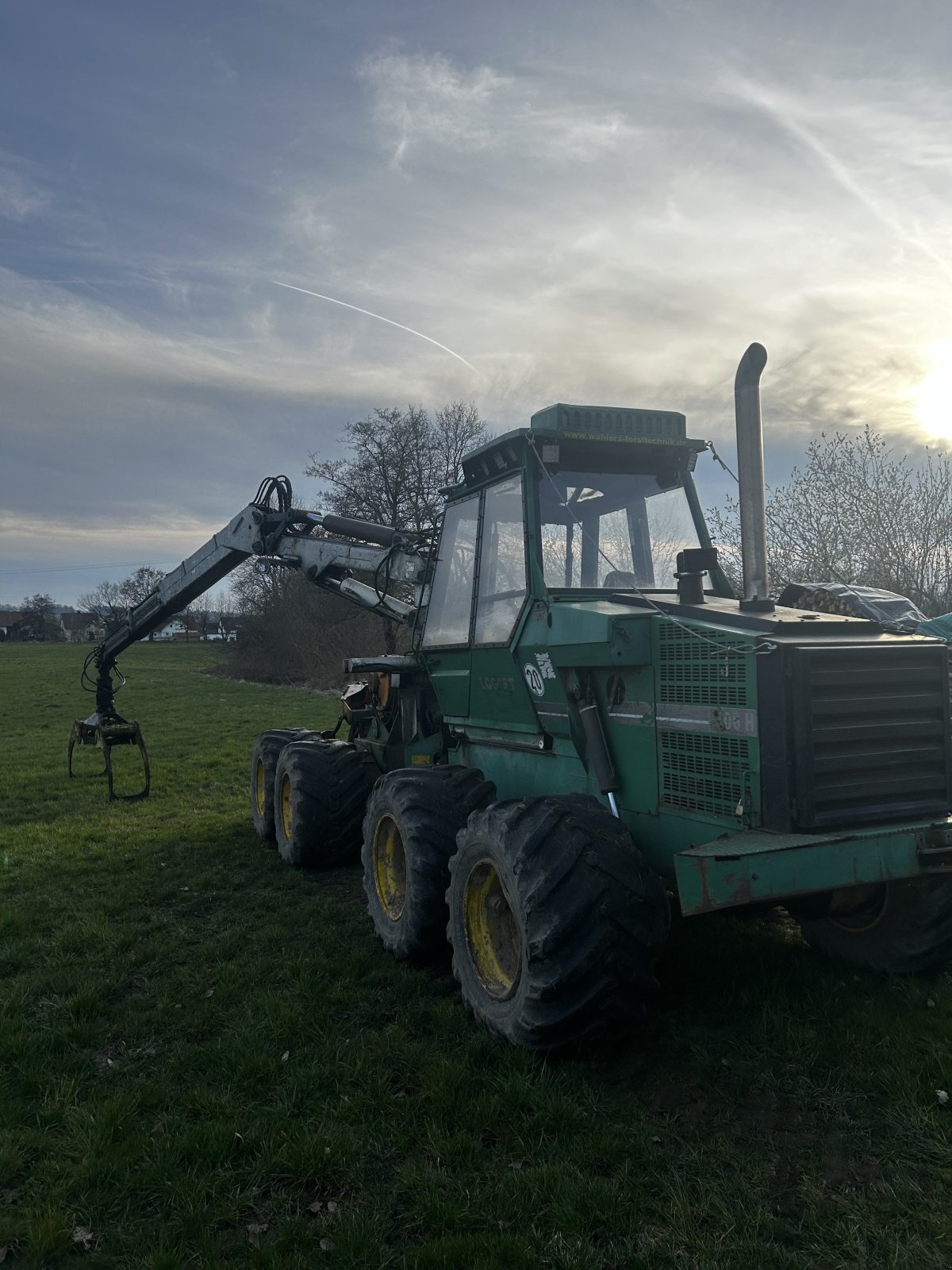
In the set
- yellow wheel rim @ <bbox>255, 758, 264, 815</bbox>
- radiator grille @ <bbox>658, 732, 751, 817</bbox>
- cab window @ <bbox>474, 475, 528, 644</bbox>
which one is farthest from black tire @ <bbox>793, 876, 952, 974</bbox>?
yellow wheel rim @ <bbox>255, 758, 264, 815</bbox>

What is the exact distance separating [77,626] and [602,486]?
4242 inches

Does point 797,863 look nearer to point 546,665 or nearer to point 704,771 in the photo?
point 704,771

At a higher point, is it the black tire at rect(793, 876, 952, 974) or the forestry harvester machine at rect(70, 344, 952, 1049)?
the forestry harvester machine at rect(70, 344, 952, 1049)

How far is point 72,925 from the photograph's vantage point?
663cm

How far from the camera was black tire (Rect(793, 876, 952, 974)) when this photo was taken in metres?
4.68

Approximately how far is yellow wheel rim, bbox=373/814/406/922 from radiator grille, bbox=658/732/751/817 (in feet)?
7.13

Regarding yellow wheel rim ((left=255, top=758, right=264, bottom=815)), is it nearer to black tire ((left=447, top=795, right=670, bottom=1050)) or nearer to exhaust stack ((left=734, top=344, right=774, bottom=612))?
black tire ((left=447, top=795, right=670, bottom=1050))

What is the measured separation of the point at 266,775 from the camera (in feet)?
30.7

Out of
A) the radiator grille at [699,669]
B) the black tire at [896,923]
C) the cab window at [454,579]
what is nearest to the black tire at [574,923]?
the radiator grille at [699,669]

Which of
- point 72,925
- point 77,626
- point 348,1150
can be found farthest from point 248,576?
point 77,626

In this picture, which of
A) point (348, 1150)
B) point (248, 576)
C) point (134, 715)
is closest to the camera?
point (348, 1150)

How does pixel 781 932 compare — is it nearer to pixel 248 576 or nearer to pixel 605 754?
pixel 605 754

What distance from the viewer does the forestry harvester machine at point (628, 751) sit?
13.2 ft

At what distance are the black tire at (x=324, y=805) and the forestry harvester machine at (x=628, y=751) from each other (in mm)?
1443
